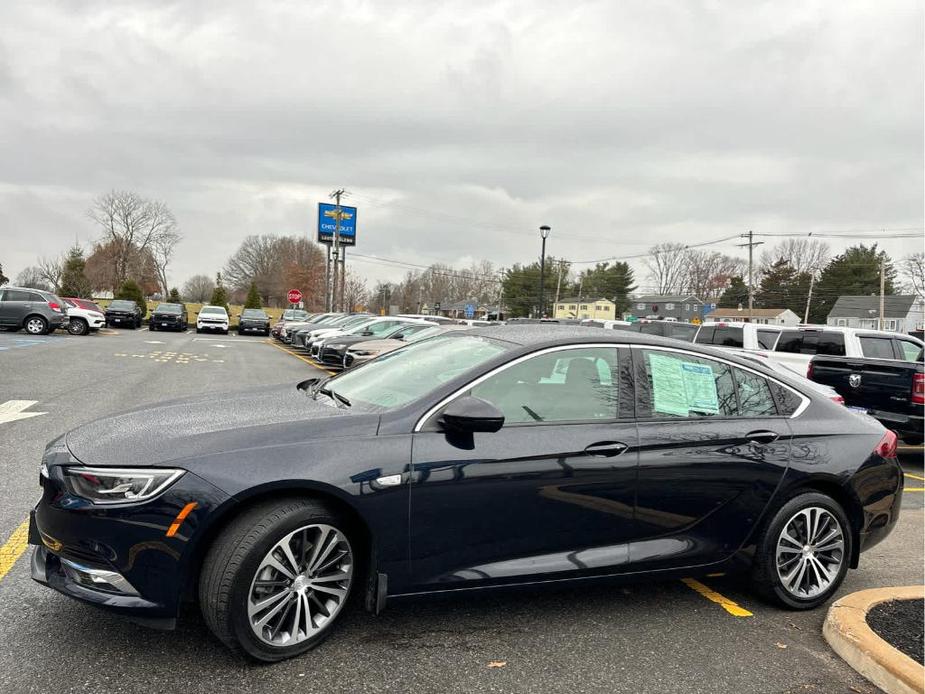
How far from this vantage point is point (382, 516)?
9.53 ft

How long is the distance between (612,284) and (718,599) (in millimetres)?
110235

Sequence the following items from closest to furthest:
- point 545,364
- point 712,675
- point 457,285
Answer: point 712,675
point 545,364
point 457,285

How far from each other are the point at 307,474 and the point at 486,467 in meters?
0.83

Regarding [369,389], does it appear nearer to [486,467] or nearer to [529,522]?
[486,467]

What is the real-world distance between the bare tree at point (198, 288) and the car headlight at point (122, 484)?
376 feet

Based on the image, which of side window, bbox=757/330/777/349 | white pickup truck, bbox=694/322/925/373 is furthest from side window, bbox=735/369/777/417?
side window, bbox=757/330/777/349

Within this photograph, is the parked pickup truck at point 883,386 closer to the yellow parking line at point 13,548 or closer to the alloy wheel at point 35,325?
the yellow parking line at point 13,548

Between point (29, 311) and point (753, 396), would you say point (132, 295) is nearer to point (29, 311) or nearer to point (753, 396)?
point (29, 311)

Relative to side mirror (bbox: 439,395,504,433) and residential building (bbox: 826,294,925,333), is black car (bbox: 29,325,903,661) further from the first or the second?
residential building (bbox: 826,294,925,333)

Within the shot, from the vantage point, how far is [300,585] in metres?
2.88

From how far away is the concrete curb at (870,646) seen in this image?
9.46 ft

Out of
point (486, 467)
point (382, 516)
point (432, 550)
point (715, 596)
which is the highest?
point (486, 467)

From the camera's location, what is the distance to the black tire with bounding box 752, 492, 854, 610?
12.1 feet

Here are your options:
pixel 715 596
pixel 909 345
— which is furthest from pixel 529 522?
pixel 909 345
